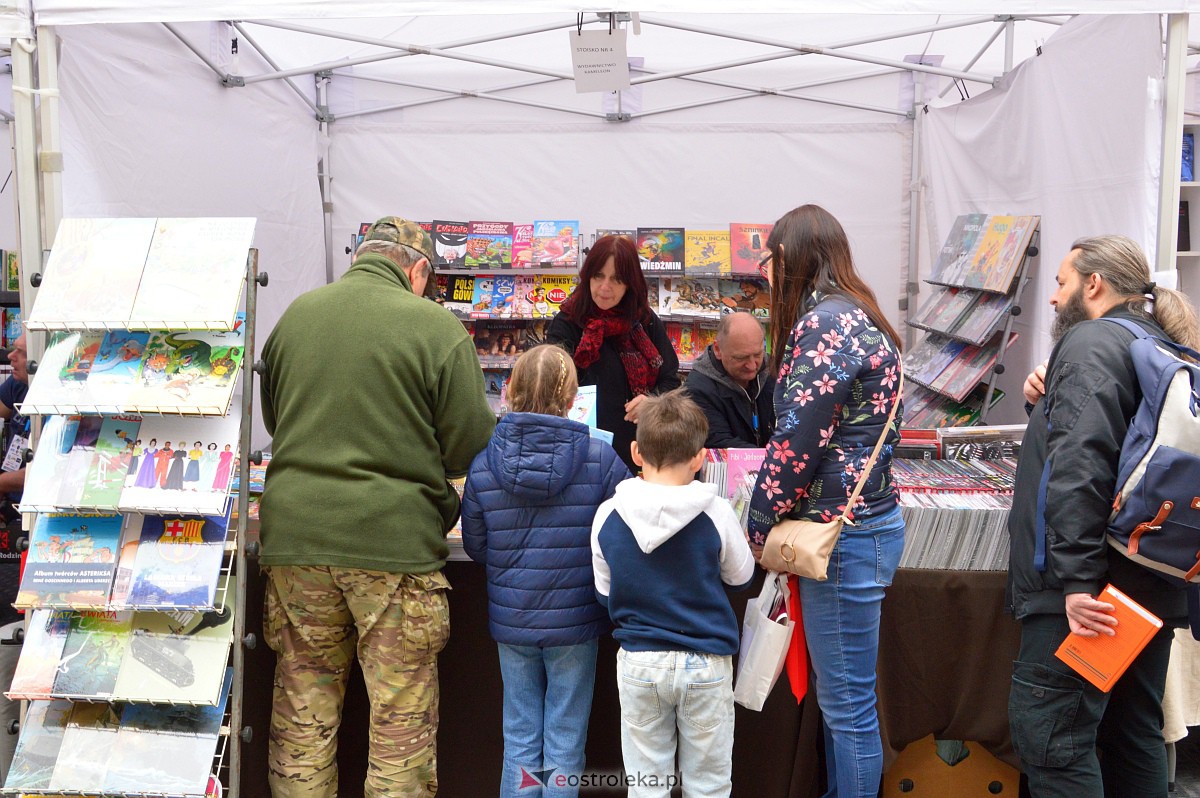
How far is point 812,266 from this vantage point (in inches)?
93.0

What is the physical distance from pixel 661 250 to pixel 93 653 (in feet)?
13.0

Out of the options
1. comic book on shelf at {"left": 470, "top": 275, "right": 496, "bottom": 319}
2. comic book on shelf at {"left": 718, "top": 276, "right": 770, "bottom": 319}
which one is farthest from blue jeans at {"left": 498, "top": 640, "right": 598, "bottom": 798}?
comic book on shelf at {"left": 718, "top": 276, "right": 770, "bottom": 319}

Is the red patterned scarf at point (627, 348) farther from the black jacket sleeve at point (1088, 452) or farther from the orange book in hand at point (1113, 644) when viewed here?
the orange book in hand at point (1113, 644)

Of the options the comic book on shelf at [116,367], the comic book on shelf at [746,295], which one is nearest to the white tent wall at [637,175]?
the comic book on shelf at [746,295]

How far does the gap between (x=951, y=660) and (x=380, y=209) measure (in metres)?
4.43

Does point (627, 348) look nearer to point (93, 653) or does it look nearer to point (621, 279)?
point (621, 279)

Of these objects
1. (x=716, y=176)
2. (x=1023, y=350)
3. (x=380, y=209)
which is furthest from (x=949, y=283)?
(x=380, y=209)

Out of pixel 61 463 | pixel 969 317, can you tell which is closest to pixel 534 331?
pixel 969 317

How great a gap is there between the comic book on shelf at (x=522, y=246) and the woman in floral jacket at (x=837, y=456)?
3.25 meters

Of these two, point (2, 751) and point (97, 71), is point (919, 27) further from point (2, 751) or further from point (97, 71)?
point (2, 751)

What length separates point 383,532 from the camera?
90.7 inches

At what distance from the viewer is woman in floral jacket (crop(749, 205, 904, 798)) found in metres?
2.22

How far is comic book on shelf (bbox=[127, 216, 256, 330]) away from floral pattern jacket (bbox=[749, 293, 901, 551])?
134cm

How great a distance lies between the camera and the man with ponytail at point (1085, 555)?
208cm
